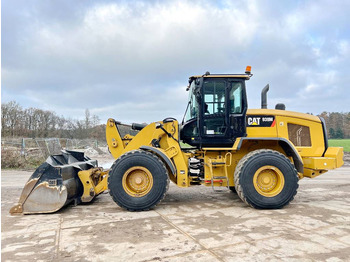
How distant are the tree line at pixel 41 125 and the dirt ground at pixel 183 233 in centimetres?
2321

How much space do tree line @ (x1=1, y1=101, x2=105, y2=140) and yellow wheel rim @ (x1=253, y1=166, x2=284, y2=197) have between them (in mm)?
23447

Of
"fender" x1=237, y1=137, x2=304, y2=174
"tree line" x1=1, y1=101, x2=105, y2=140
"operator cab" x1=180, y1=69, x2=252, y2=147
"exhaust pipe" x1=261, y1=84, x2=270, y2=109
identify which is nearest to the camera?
"fender" x1=237, y1=137, x2=304, y2=174

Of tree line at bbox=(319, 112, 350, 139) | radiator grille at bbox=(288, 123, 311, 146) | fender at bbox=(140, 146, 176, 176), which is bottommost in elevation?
fender at bbox=(140, 146, 176, 176)

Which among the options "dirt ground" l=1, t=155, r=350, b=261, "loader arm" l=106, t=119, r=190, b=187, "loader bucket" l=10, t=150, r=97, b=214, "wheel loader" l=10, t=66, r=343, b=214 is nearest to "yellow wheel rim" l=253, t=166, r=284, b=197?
"wheel loader" l=10, t=66, r=343, b=214

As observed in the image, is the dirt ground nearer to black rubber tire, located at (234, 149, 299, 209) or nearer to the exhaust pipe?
black rubber tire, located at (234, 149, 299, 209)

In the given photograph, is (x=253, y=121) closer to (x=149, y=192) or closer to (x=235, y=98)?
(x=235, y=98)

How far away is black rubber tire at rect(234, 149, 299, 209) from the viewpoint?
5312 mm

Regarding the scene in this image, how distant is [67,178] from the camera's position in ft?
17.5

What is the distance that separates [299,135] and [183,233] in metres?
3.53

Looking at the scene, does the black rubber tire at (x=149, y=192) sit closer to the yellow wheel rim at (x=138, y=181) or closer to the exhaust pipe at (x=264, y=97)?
the yellow wheel rim at (x=138, y=181)

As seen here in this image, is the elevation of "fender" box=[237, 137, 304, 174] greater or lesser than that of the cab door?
lesser

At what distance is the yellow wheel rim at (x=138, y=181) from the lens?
17.4ft

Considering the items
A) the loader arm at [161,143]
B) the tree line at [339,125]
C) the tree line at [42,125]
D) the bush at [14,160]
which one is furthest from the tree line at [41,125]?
the tree line at [339,125]

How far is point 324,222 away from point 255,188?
1.29 metres
